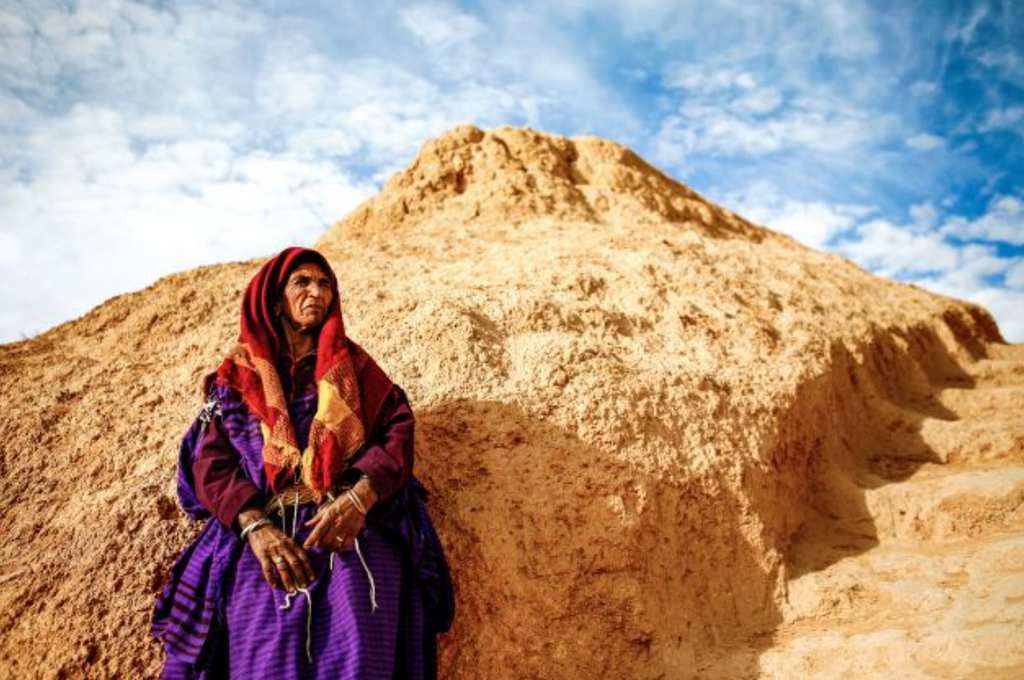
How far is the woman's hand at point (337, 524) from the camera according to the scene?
2129 millimetres

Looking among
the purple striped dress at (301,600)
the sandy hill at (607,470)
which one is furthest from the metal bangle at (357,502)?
the sandy hill at (607,470)

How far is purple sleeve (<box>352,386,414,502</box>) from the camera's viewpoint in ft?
7.39

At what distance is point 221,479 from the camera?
2.25m

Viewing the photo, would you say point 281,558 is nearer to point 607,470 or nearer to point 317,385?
point 317,385

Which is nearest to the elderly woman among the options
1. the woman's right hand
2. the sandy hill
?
the woman's right hand

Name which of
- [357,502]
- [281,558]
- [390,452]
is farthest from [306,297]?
[281,558]

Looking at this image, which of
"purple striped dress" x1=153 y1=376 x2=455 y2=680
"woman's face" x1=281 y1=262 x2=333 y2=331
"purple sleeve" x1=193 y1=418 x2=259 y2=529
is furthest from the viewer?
"woman's face" x1=281 y1=262 x2=333 y2=331

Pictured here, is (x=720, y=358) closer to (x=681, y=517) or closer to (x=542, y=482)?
(x=681, y=517)

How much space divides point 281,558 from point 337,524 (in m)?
0.18

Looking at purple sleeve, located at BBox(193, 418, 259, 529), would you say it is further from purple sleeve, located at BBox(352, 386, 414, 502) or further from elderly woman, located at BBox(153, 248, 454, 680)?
purple sleeve, located at BBox(352, 386, 414, 502)

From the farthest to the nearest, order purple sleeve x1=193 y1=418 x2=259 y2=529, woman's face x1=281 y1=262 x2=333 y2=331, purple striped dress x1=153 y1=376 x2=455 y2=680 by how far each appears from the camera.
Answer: woman's face x1=281 y1=262 x2=333 y2=331
purple sleeve x1=193 y1=418 x2=259 y2=529
purple striped dress x1=153 y1=376 x2=455 y2=680

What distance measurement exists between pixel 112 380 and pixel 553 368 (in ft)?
7.20

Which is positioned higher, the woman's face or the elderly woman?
the woman's face

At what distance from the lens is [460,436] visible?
3.06m
